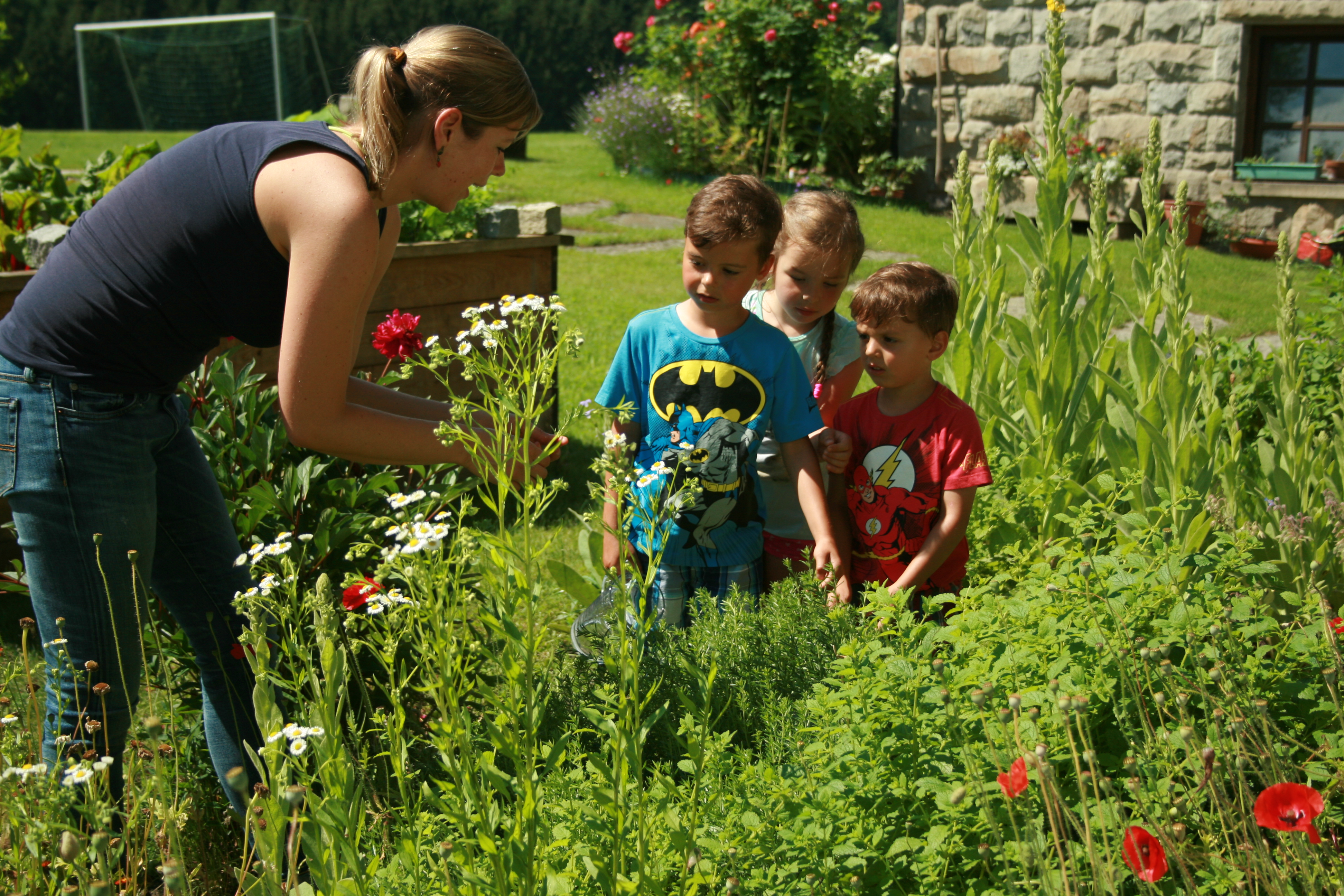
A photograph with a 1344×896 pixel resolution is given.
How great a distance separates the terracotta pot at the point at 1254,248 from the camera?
8.46 meters

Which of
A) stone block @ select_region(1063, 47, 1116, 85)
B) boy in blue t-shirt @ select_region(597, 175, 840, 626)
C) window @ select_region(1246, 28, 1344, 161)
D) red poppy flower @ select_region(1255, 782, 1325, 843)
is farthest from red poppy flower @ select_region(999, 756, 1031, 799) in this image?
window @ select_region(1246, 28, 1344, 161)

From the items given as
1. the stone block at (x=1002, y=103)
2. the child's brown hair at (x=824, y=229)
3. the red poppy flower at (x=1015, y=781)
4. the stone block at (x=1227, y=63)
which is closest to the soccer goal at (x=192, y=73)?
the stone block at (x=1002, y=103)

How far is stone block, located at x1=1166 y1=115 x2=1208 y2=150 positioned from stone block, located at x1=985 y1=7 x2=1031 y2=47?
47.6 inches

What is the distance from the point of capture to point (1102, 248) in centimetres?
280

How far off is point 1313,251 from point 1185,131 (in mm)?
2103

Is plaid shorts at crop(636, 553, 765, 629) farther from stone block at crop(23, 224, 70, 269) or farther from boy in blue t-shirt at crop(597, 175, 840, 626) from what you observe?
stone block at crop(23, 224, 70, 269)

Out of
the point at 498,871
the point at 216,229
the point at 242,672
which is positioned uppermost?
the point at 216,229

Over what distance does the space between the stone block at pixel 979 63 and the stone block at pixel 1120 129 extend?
968 millimetres

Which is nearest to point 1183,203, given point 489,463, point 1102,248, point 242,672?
point 1102,248

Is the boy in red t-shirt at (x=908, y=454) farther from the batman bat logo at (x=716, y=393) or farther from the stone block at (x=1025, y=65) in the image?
the stone block at (x=1025, y=65)

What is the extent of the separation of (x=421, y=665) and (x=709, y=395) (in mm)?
1062

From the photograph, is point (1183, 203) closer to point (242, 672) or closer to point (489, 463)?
point (489, 463)

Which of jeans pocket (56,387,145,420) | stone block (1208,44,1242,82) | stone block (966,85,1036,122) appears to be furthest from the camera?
stone block (966,85,1036,122)

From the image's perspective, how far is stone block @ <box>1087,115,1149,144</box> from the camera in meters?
8.93
